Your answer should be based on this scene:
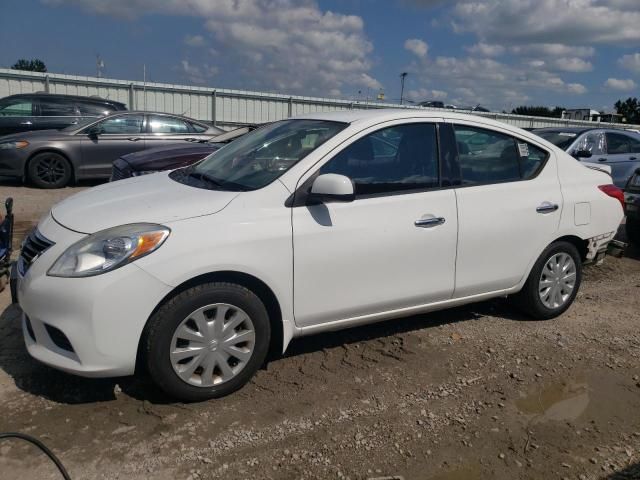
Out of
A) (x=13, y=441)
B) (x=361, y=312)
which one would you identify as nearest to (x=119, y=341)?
(x=13, y=441)

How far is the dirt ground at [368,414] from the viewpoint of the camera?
2773mm

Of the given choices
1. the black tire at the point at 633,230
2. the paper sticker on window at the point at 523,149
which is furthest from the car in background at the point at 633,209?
the paper sticker on window at the point at 523,149

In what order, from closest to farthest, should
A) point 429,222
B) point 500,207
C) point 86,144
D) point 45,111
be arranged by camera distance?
point 429,222 → point 500,207 → point 86,144 → point 45,111

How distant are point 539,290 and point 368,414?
2130 mm

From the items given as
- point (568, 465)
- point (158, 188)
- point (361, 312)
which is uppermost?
point (158, 188)

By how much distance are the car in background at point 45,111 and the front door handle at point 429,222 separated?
10158 mm

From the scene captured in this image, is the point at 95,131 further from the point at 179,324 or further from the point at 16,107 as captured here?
the point at 179,324

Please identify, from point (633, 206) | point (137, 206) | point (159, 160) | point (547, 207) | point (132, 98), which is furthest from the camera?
point (132, 98)

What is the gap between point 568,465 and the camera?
2857 millimetres

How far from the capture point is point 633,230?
7.46 metres

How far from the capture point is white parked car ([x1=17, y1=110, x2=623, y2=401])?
2969 mm

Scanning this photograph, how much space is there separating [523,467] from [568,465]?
24 cm

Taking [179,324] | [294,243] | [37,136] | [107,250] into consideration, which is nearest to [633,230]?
[294,243]

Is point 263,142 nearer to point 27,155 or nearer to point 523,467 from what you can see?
point 523,467
